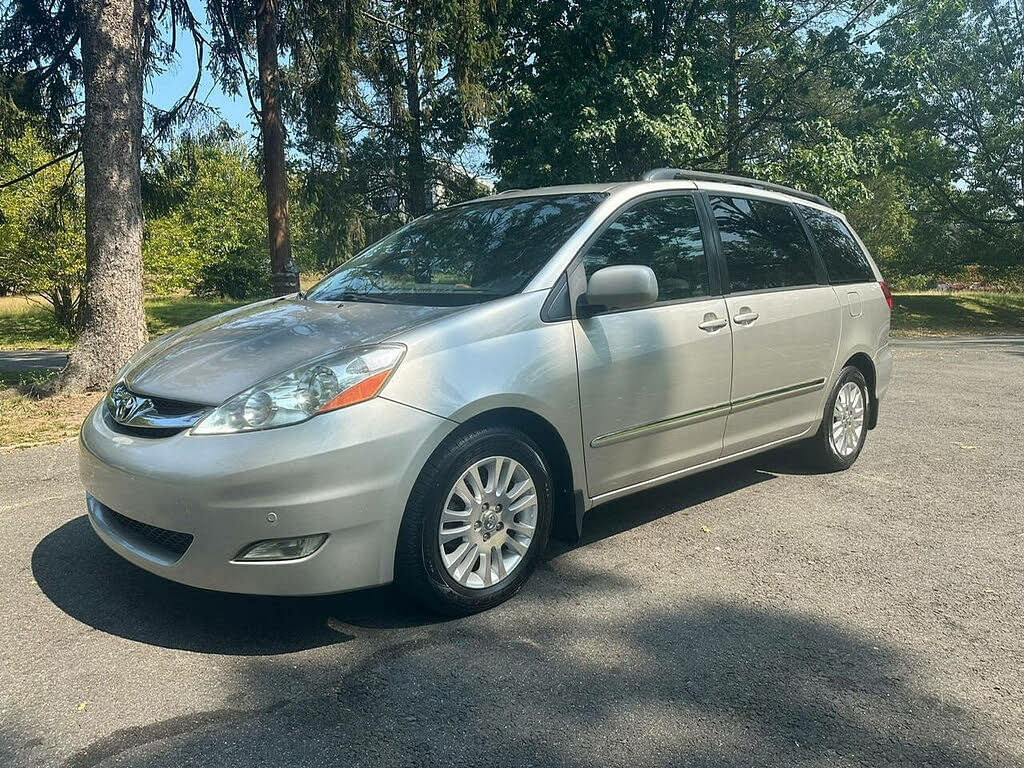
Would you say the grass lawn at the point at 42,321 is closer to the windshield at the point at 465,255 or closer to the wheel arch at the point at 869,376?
the windshield at the point at 465,255

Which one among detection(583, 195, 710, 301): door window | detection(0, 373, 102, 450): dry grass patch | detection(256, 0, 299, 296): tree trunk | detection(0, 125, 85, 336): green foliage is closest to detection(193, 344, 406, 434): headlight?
detection(583, 195, 710, 301): door window

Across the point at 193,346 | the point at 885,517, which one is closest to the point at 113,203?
the point at 193,346

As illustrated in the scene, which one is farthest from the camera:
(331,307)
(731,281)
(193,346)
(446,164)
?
(446,164)

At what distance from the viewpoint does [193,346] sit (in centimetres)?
361

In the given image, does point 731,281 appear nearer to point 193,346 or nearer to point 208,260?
point 193,346

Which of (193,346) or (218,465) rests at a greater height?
(193,346)

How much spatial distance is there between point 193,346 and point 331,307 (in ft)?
2.08

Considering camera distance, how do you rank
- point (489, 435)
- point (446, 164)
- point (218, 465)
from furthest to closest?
point (446, 164)
point (489, 435)
point (218, 465)

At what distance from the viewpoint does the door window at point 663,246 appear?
13.0 feet

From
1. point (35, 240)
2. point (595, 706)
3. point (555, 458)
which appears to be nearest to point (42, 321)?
point (35, 240)

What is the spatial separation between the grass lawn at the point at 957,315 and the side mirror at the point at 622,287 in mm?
18171

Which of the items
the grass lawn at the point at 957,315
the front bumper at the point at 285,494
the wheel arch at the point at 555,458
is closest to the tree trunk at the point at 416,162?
the grass lawn at the point at 957,315

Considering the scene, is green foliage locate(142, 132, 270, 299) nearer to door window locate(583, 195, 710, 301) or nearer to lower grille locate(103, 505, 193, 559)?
door window locate(583, 195, 710, 301)

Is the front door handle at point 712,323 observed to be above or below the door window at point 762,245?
below
